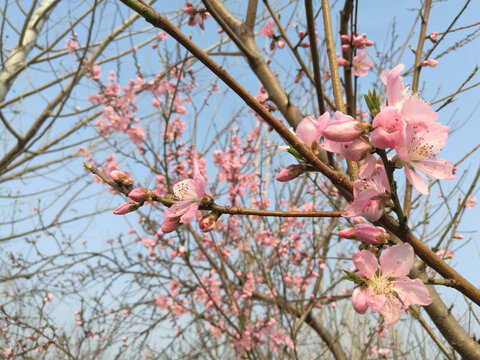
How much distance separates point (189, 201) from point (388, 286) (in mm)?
496

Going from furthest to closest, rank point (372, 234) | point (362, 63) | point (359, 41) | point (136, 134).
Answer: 1. point (136, 134)
2. point (362, 63)
3. point (359, 41)
4. point (372, 234)

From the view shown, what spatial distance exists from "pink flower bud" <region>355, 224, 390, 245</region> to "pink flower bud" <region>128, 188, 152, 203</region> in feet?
1.60

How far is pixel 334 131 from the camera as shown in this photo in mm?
626

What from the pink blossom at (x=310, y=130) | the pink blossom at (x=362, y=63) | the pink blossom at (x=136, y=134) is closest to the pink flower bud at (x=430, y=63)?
the pink blossom at (x=362, y=63)

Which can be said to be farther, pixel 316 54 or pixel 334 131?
pixel 316 54

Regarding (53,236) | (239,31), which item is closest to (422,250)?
(239,31)

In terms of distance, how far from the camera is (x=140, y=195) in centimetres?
87

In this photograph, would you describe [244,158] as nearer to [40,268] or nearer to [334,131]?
[40,268]

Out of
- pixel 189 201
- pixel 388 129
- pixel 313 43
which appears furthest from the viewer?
pixel 313 43

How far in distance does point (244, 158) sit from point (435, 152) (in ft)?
12.4

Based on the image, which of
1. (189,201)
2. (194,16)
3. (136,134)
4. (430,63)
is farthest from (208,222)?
(136,134)

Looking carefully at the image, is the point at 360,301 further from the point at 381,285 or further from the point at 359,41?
the point at 359,41

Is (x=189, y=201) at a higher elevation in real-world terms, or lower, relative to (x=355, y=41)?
lower

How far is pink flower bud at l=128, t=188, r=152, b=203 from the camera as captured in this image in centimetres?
86
